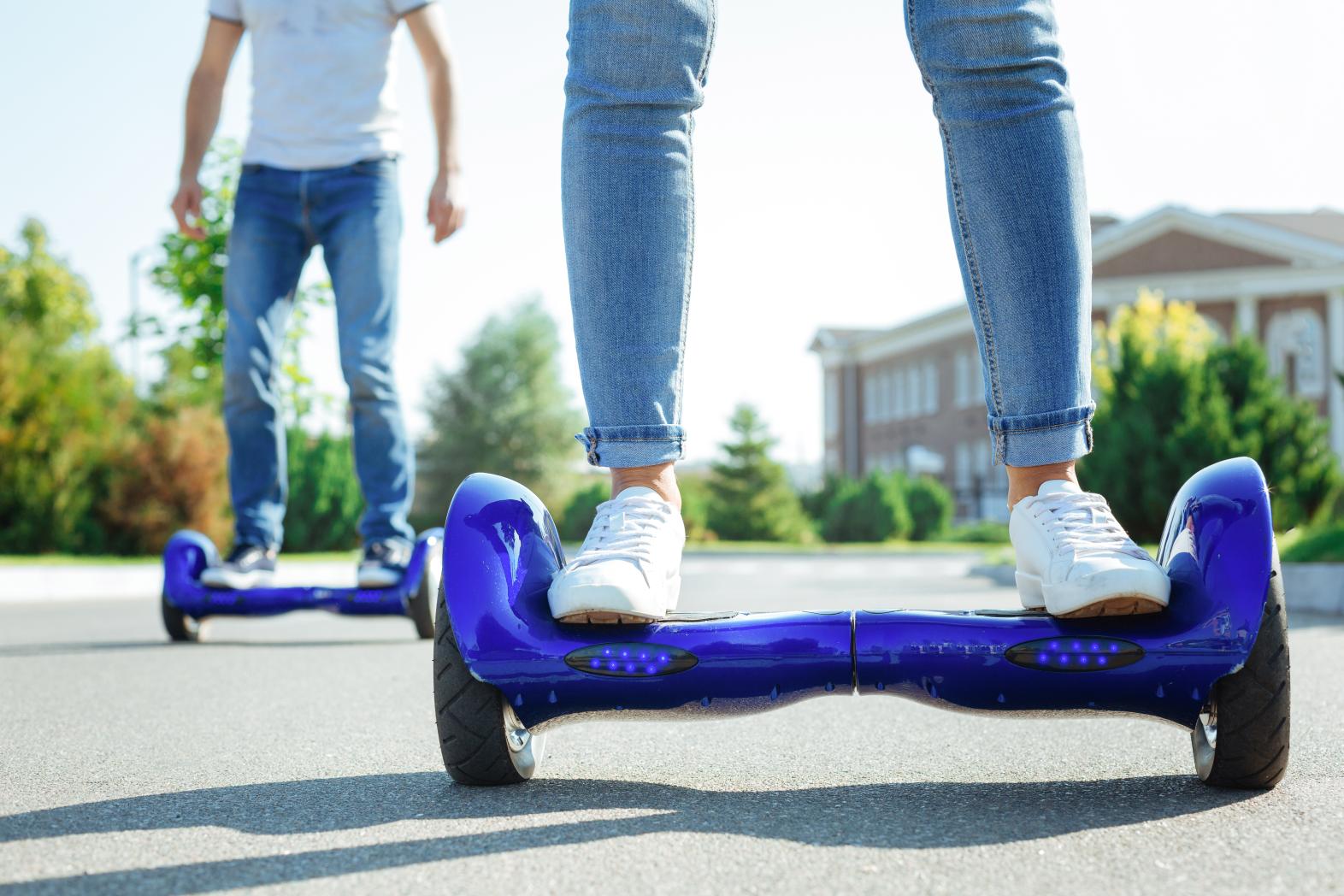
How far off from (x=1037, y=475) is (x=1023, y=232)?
13.4 inches

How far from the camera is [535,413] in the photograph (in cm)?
5709

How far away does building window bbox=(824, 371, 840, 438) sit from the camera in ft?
205

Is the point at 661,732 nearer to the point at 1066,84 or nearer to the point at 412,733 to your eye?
the point at 412,733

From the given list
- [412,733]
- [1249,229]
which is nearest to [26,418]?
[412,733]

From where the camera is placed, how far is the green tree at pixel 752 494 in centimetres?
4169

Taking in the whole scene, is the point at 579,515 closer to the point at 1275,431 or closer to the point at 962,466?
the point at 962,466

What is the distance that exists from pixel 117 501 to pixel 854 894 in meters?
17.3

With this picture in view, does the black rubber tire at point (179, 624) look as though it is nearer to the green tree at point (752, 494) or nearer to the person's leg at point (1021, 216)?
the person's leg at point (1021, 216)

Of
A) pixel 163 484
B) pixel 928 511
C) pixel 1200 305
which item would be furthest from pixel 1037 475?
pixel 1200 305

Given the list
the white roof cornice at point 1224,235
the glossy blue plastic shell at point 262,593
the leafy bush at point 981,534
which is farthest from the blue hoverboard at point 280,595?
the white roof cornice at point 1224,235

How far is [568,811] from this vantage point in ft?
5.62

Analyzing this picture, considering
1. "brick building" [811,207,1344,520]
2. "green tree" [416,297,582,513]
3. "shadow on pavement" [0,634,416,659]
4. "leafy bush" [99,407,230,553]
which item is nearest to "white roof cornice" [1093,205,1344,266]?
"brick building" [811,207,1344,520]

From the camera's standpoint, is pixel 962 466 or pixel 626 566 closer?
pixel 626 566

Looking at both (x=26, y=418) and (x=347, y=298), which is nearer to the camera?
(x=347, y=298)
